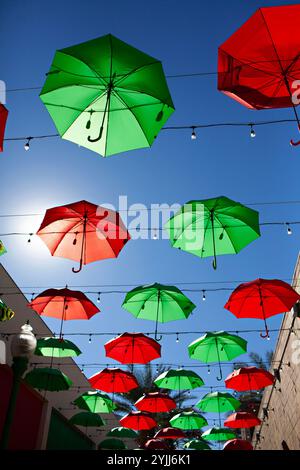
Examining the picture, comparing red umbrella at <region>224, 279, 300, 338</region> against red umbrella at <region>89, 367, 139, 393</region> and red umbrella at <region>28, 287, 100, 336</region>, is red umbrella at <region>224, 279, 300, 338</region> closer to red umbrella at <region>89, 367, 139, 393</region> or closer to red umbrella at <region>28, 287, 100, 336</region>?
red umbrella at <region>28, 287, 100, 336</region>

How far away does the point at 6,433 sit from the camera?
3.69 metres

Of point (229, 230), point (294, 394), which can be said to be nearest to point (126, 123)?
point (229, 230)

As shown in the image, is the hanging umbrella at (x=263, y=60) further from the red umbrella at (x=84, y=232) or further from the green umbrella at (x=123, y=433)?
the green umbrella at (x=123, y=433)

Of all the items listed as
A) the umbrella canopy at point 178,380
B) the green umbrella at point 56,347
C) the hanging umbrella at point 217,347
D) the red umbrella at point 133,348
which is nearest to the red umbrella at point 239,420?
the umbrella canopy at point 178,380

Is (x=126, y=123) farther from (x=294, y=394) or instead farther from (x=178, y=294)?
(x=294, y=394)

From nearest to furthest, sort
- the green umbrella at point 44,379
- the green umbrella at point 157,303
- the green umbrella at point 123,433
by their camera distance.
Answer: the green umbrella at point 157,303
the green umbrella at point 44,379
the green umbrella at point 123,433

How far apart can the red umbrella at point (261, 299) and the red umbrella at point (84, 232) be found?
2826 mm

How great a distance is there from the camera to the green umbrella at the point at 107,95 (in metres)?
4.81

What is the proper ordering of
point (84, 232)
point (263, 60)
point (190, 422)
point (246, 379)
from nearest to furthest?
point (263, 60)
point (84, 232)
point (246, 379)
point (190, 422)

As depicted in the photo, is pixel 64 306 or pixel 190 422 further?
pixel 190 422

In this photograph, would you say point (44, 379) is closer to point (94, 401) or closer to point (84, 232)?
point (94, 401)

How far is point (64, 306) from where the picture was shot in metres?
9.05

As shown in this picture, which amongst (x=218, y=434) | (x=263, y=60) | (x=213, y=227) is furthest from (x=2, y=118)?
(x=218, y=434)

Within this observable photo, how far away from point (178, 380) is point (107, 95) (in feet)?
31.4
